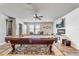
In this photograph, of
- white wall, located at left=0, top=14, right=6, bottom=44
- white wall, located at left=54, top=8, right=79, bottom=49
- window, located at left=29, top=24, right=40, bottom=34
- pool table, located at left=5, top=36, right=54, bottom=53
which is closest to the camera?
white wall, located at left=0, top=14, right=6, bottom=44

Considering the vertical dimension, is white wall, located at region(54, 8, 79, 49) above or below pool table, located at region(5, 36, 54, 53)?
above

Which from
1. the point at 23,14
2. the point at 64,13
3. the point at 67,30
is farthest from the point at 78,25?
the point at 23,14

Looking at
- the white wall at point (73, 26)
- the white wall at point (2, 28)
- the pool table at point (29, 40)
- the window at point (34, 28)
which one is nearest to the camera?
the white wall at point (2, 28)

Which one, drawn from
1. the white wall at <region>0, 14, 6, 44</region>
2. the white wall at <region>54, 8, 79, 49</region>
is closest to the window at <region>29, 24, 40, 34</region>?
the white wall at <region>0, 14, 6, 44</region>

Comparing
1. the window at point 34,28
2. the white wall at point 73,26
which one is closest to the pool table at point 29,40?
the window at point 34,28

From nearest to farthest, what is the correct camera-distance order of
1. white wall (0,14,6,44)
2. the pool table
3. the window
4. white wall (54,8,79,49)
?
white wall (0,14,6,44) → the window → the pool table → white wall (54,8,79,49)

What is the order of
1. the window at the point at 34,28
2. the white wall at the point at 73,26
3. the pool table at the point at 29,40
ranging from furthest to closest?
the white wall at the point at 73,26 → the pool table at the point at 29,40 → the window at the point at 34,28

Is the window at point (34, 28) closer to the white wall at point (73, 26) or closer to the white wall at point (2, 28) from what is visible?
the white wall at point (2, 28)

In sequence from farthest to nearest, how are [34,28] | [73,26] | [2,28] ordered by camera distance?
[73,26] → [34,28] → [2,28]

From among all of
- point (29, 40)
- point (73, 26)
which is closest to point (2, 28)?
point (29, 40)

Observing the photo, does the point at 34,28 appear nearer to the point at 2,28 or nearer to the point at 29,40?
the point at 29,40

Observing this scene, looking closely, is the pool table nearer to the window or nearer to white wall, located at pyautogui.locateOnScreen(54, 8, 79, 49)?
the window

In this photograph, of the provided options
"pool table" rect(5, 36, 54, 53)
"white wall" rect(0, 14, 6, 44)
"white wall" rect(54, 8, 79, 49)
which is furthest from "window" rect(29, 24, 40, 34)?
"white wall" rect(54, 8, 79, 49)

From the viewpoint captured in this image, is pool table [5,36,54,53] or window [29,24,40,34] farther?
pool table [5,36,54,53]
